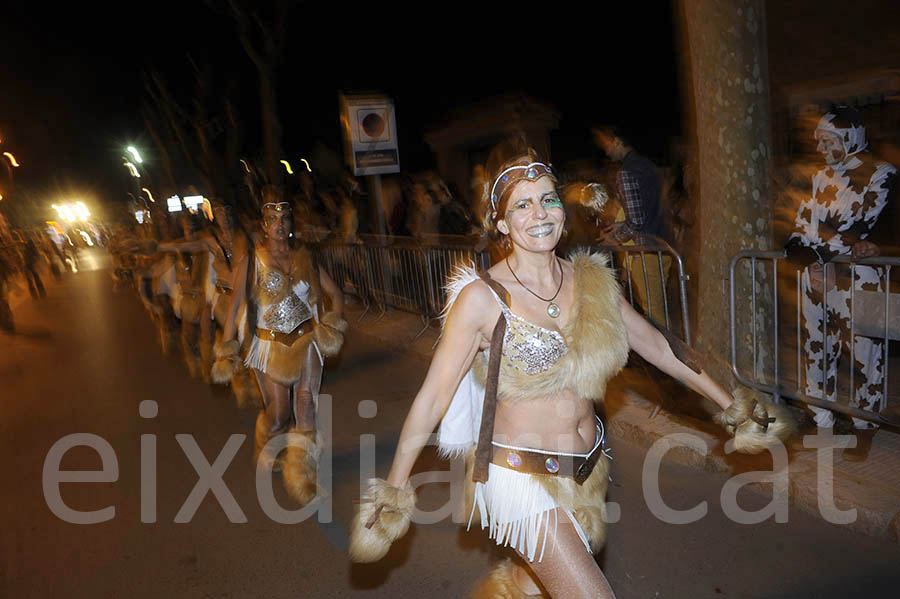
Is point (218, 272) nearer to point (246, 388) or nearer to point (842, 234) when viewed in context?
point (246, 388)

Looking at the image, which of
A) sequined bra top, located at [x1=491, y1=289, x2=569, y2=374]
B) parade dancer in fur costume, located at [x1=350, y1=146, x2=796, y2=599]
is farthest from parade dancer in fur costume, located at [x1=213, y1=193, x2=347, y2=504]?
sequined bra top, located at [x1=491, y1=289, x2=569, y2=374]

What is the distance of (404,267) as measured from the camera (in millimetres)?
10758

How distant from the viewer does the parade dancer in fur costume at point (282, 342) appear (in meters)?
5.03

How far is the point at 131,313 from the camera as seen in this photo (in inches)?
630

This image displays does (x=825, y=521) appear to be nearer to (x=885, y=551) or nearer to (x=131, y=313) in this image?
(x=885, y=551)

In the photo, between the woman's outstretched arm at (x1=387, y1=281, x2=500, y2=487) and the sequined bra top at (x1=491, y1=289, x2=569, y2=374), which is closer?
the woman's outstretched arm at (x1=387, y1=281, x2=500, y2=487)

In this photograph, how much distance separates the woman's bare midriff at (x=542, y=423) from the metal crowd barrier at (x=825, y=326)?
2.78 metres

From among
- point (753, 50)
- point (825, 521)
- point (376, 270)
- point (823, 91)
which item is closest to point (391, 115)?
point (376, 270)

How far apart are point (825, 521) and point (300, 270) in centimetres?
387

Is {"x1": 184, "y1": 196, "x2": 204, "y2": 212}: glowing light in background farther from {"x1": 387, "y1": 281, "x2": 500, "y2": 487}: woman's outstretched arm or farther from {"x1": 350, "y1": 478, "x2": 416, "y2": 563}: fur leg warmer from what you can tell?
{"x1": 350, "y1": 478, "x2": 416, "y2": 563}: fur leg warmer

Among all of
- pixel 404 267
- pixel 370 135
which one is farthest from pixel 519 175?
pixel 370 135

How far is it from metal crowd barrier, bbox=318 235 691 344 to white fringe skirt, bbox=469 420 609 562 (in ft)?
15.0

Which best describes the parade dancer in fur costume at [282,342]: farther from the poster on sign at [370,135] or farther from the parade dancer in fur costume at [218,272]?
the poster on sign at [370,135]

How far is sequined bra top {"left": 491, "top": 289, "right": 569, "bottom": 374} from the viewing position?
2.52 m
